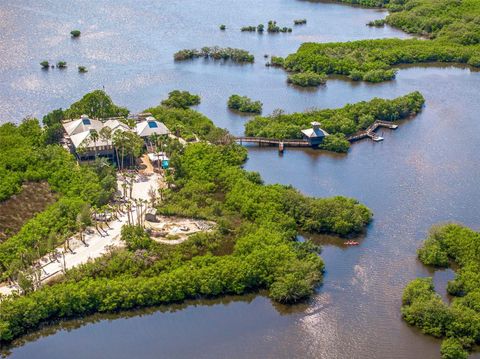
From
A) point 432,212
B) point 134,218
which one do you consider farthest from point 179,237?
point 432,212

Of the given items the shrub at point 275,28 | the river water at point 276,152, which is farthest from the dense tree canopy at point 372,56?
the shrub at point 275,28

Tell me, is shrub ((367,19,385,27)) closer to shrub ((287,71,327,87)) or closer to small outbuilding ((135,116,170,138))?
shrub ((287,71,327,87))

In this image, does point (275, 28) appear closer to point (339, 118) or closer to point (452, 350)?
point (339, 118)

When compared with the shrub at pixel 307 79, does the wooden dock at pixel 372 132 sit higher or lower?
lower

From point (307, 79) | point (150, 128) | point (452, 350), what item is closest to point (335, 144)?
point (150, 128)

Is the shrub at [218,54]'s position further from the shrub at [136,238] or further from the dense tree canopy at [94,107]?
the shrub at [136,238]

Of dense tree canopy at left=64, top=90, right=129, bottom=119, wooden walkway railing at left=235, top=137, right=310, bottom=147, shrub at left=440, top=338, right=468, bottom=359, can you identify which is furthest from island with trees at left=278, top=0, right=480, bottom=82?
shrub at left=440, top=338, right=468, bottom=359

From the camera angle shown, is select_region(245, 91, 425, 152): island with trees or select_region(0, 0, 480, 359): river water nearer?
select_region(0, 0, 480, 359): river water
